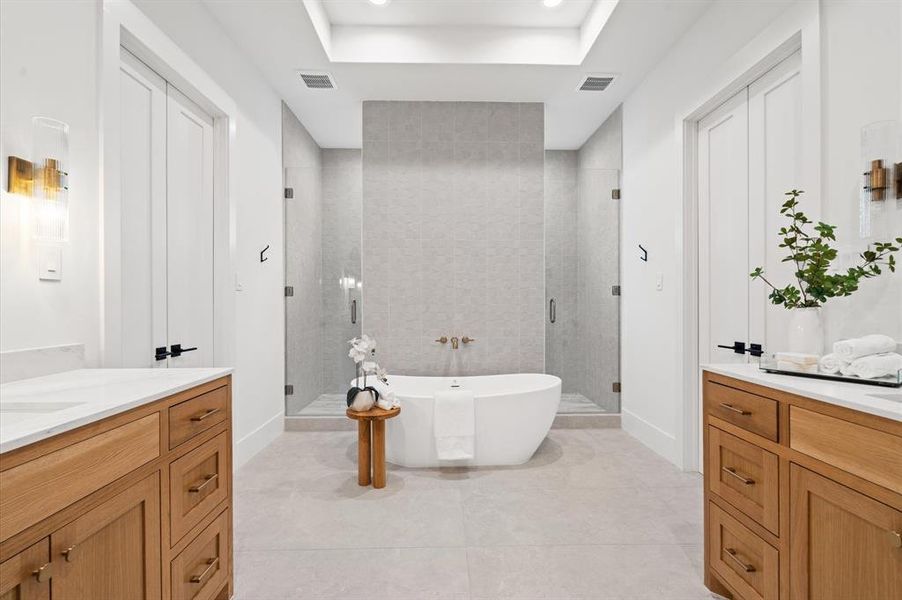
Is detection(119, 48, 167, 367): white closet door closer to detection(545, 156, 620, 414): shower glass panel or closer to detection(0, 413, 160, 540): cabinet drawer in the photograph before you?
detection(0, 413, 160, 540): cabinet drawer

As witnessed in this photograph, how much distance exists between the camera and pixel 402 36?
3.25 m

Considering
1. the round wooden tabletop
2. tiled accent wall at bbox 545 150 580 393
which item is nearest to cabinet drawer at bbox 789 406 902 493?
the round wooden tabletop

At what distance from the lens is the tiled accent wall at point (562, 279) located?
4.32 m

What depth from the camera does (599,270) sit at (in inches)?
167

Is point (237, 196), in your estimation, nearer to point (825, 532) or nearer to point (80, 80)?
point (80, 80)

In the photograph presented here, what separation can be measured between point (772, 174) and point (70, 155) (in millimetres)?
3154

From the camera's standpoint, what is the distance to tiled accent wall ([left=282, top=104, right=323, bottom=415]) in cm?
387

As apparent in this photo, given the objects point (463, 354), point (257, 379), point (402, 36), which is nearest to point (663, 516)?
point (463, 354)

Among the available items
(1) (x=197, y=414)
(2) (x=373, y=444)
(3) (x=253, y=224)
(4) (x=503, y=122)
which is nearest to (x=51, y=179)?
(1) (x=197, y=414)

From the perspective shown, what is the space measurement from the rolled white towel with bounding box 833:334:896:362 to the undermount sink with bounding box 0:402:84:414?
2.18 metres

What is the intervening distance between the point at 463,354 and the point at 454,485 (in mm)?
1333

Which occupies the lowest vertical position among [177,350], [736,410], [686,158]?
[736,410]

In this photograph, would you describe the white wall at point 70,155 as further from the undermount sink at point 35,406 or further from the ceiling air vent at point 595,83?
the ceiling air vent at point 595,83

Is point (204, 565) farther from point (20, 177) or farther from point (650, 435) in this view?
point (650, 435)
